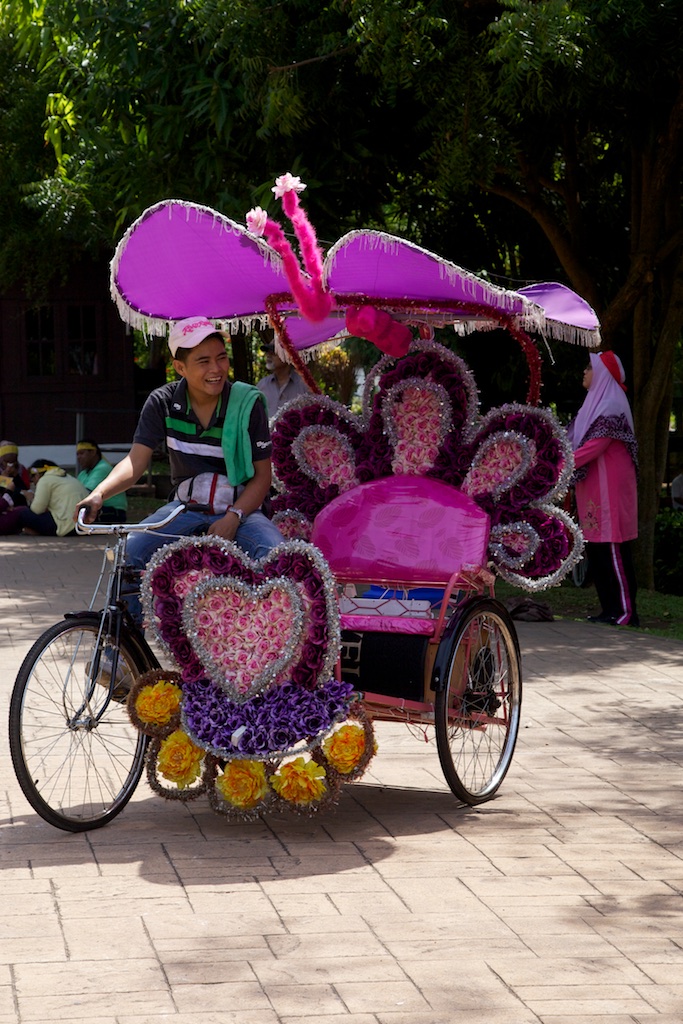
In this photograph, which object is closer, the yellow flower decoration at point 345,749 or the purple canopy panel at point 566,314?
the yellow flower decoration at point 345,749

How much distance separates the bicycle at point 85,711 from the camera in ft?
17.3

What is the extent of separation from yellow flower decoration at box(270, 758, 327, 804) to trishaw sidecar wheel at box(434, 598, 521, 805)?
0.53m

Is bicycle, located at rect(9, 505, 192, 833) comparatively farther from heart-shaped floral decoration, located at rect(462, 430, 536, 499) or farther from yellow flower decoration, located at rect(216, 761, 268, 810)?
heart-shaped floral decoration, located at rect(462, 430, 536, 499)

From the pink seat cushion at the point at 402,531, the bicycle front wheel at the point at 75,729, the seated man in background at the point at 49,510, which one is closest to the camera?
the bicycle front wheel at the point at 75,729

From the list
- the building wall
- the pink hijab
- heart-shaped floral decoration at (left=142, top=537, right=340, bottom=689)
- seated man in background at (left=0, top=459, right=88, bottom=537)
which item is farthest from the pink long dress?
the building wall

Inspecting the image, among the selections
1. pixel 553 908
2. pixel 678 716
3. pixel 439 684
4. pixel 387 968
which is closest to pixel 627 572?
pixel 678 716

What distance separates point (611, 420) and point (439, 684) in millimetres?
5098

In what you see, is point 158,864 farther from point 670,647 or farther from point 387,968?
point 670,647

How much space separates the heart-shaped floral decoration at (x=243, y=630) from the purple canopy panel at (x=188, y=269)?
132 cm

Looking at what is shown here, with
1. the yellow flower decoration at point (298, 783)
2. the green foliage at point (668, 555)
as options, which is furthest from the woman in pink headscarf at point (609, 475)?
the yellow flower decoration at point (298, 783)

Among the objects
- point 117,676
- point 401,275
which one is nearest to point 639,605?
point 401,275

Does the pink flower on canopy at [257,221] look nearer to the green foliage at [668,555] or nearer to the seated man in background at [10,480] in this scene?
the green foliage at [668,555]

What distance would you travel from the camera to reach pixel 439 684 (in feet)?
18.3

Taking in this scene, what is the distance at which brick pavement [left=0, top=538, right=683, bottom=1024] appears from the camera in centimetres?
389
